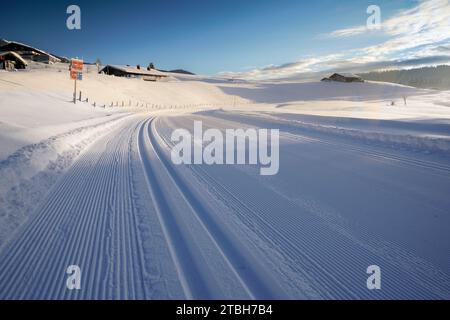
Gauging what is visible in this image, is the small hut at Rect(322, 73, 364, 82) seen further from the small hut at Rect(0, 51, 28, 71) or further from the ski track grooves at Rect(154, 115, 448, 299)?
the ski track grooves at Rect(154, 115, 448, 299)

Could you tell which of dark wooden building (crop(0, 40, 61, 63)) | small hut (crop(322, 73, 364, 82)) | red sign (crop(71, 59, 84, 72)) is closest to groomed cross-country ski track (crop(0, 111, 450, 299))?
red sign (crop(71, 59, 84, 72))

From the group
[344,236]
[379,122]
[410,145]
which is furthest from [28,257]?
[379,122]

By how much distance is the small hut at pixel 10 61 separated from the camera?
180 ft

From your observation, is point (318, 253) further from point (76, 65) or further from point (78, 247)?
point (76, 65)

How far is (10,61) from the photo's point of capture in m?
56.8

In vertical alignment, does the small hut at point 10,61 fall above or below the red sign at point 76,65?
above

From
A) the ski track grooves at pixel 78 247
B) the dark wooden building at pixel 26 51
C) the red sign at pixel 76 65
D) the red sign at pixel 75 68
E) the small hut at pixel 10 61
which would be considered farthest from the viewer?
the dark wooden building at pixel 26 51

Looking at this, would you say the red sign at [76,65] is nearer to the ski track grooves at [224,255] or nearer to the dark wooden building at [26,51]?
the ski track grooves at [224,255]

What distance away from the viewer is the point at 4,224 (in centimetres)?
404

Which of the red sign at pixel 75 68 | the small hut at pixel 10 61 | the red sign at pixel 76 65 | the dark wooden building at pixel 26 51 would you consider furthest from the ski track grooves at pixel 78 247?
the dark wooden building at pixel 26 51

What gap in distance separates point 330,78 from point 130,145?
97.5 metres

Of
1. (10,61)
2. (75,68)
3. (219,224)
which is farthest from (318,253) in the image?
(10,61)

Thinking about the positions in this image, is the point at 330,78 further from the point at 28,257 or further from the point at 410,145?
the point at 28,257

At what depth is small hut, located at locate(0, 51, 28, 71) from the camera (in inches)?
2164
